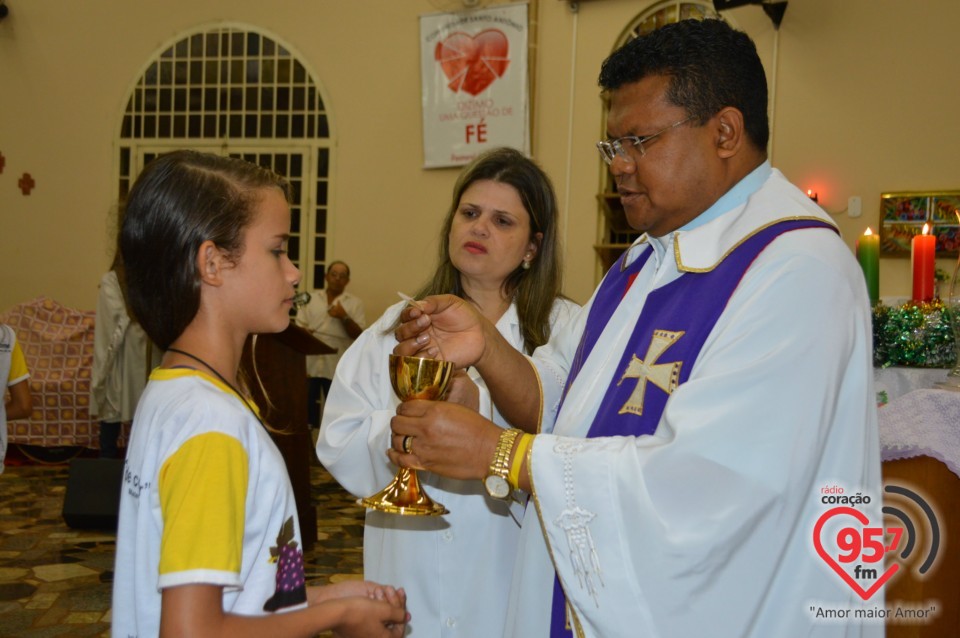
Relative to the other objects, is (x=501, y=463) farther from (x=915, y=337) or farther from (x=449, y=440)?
(x=915, y=337)

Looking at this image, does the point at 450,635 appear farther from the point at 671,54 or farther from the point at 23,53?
the point at 23,53

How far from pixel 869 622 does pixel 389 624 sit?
888 millimetres

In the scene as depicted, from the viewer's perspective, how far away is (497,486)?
1.81 metres

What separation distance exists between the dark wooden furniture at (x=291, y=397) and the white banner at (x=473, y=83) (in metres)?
4.71

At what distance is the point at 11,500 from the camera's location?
6727 millimetres

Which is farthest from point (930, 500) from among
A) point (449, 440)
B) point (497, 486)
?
point (449, 440)

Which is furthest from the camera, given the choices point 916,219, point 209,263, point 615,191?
point 615,191

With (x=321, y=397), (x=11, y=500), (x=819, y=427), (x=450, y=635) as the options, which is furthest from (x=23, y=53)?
(x=819, y=427)

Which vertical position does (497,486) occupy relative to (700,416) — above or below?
below

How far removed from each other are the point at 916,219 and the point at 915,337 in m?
5.66

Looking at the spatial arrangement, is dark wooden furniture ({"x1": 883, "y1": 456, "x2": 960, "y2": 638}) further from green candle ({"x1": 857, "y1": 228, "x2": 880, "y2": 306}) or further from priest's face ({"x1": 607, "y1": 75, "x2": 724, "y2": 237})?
priest's face ({"x1": 607, "y1": 75, "x2": 724, "y2": 237})

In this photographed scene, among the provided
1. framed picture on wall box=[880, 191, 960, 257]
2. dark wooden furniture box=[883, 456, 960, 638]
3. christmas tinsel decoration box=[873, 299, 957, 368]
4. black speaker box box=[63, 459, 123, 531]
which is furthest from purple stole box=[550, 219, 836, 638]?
framed picture on wall box=[880, 191, 960, 257]

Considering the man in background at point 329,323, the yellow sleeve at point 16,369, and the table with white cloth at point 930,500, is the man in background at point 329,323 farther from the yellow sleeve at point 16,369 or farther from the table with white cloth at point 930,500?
the table with white cloth at point 930,500

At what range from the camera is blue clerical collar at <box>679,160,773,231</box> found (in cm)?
195
